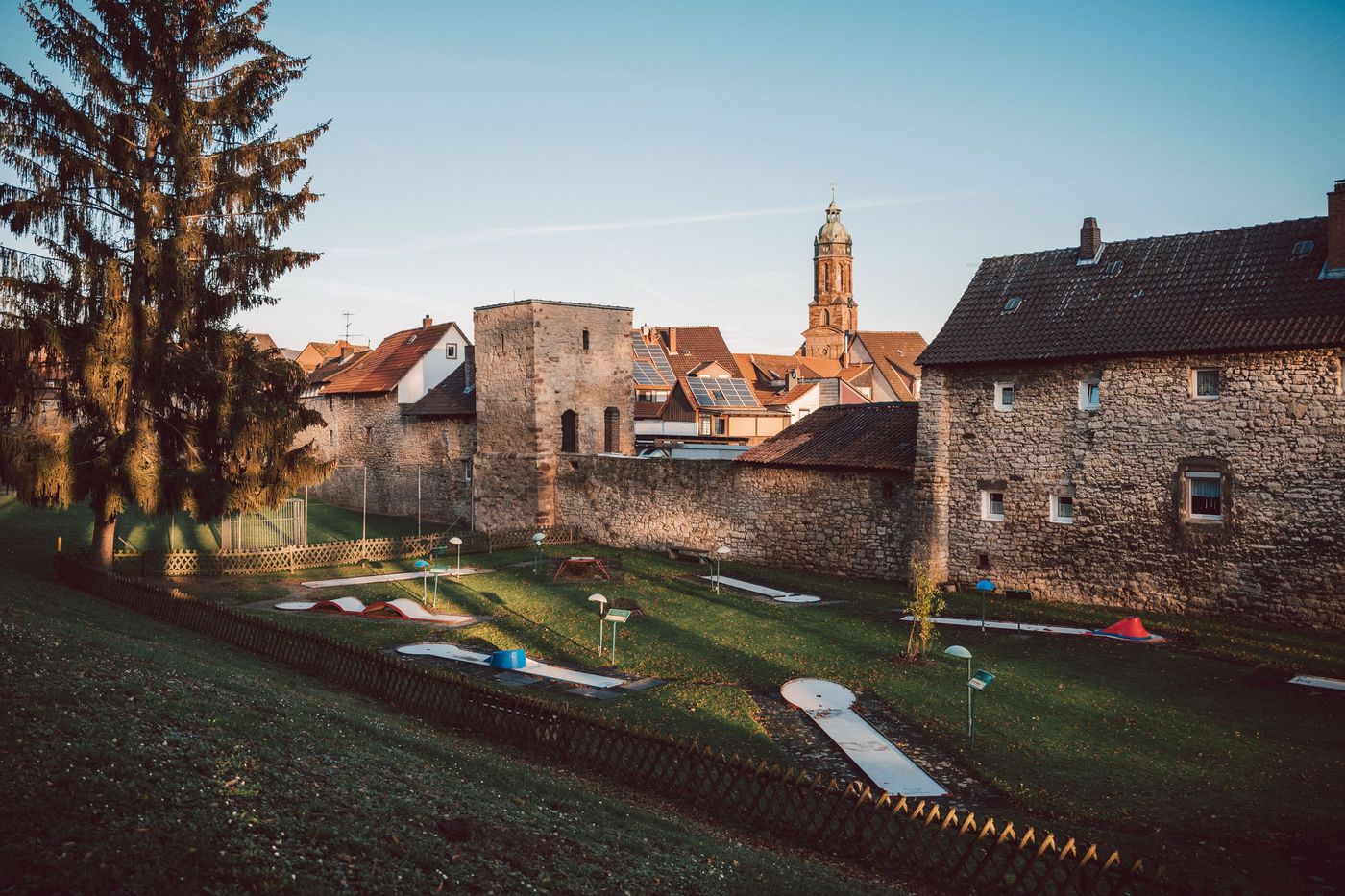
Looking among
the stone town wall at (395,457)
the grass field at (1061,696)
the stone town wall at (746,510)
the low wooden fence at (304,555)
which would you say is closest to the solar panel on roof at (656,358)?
the stone town wall at (395,457)

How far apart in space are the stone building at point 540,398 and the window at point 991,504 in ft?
55.8

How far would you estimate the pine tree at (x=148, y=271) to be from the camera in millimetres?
19594

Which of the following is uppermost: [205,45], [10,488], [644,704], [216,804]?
[205,45]

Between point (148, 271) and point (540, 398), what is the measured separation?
1571cm

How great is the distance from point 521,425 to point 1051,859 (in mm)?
29170

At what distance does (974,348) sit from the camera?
78.3ft

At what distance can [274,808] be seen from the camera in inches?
283

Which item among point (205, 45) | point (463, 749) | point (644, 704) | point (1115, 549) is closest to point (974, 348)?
point (1115, 549)

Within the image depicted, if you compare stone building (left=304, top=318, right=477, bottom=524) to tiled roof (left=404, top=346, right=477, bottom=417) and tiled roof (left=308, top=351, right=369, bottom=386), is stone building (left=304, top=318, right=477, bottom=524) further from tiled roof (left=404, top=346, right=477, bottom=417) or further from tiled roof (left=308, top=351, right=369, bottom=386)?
tiled roof (left=308, top=351, right=369, bottom=386)

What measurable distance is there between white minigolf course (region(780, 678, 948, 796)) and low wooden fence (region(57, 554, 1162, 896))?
22.3 inches

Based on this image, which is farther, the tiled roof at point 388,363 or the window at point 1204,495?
the tiled roof at point 388,363

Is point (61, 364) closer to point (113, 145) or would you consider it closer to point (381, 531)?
point (113, 145)

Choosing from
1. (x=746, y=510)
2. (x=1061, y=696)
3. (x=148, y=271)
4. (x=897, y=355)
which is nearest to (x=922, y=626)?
(x=1061, y=696)

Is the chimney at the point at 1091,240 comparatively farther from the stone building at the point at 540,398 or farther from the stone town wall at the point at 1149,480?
the stone building at the point at 540,398
